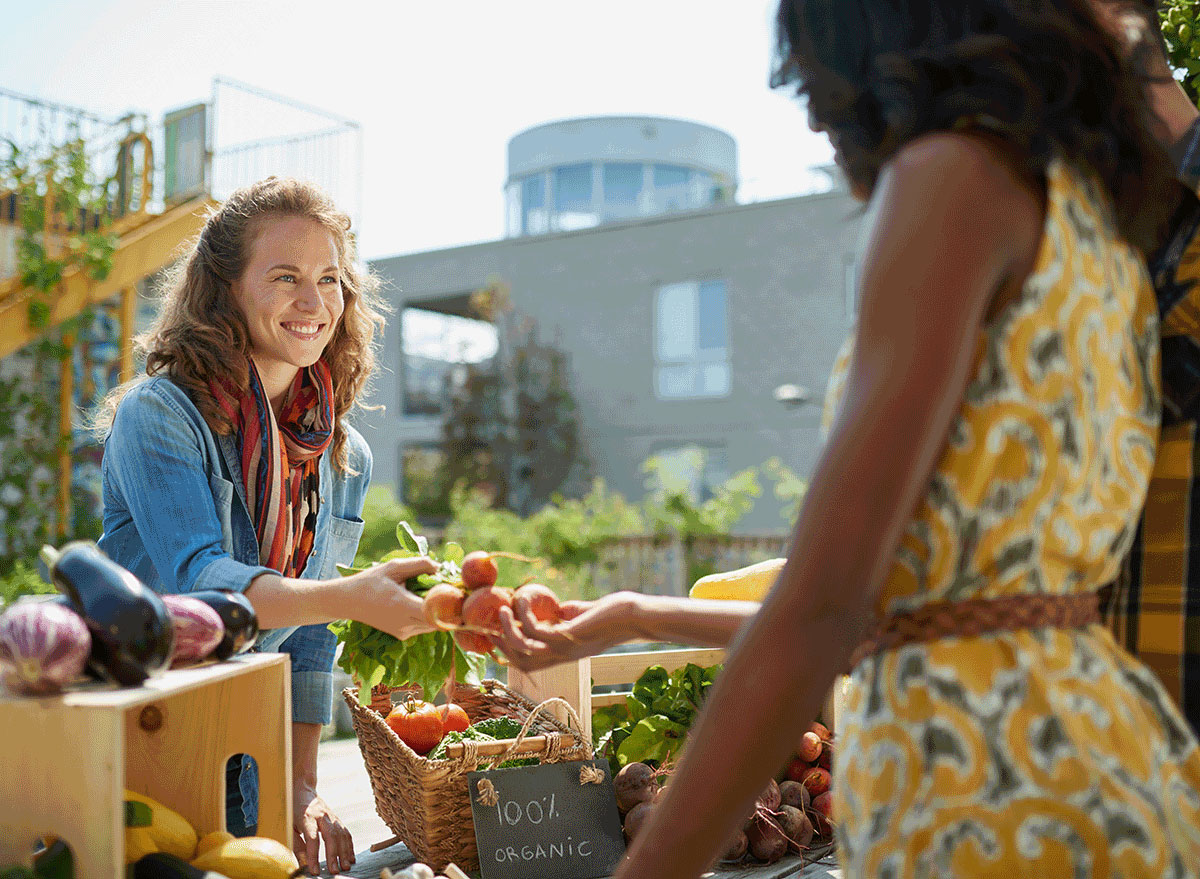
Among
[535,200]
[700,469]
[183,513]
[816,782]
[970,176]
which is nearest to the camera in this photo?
[970,176]

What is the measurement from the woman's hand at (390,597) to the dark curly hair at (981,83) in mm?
985

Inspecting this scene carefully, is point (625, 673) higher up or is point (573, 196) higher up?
point (573, 196)

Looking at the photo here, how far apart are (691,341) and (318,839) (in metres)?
15.1

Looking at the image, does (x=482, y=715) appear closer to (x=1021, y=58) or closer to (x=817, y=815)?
(x=817, y=815)

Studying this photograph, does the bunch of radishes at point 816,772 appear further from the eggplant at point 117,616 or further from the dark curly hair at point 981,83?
the dark curly hair at point 981,83

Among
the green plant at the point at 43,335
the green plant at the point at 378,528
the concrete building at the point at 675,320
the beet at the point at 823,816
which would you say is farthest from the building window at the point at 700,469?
the beet at the point at 823,816

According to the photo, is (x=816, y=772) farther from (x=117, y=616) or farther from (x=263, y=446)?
(x=117, y=616)

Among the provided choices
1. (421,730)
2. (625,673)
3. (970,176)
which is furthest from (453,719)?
(970,176)

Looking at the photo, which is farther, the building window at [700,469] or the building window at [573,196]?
the building window at [573,196]

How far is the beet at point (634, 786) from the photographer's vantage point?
209cm

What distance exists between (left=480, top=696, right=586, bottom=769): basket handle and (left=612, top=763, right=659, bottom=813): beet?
5.0 inches

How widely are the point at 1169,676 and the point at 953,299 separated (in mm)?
539

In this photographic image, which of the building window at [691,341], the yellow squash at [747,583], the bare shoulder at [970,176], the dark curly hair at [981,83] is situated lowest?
the yellow squash at [747,583]

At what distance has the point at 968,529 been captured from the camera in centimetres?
82
